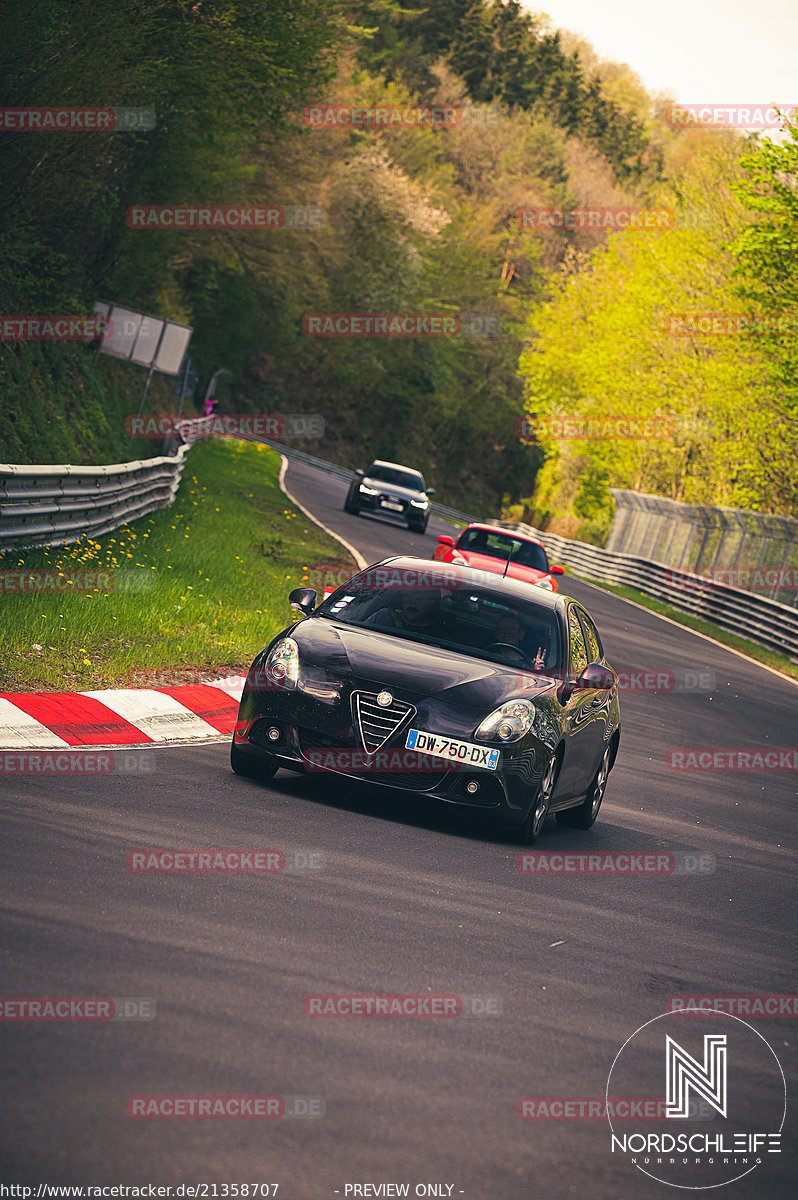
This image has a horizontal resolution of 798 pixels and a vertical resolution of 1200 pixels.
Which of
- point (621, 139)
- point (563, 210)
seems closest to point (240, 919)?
point (563, 210)

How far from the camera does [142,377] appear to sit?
5344 cm

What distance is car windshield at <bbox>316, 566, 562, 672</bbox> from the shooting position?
32.3 feet

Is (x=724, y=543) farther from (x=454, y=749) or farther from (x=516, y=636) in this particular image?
(x=454, y=749)

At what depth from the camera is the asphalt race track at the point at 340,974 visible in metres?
4.09

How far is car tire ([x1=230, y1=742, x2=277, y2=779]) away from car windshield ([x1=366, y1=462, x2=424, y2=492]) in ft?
103

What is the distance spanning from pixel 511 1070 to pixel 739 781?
11.0 m

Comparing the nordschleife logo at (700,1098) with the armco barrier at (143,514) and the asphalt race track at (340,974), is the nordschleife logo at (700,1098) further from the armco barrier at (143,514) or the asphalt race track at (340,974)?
the armco barrier at (143,514)

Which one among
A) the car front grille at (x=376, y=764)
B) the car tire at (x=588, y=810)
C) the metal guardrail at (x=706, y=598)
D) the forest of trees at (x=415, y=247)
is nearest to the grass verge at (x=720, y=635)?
the metal guardrail at (x=706, y=598)

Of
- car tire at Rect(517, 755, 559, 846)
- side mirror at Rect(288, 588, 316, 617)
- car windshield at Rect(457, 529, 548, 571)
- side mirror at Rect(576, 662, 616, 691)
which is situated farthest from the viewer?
car windshield at Rect(457, 529, 548, 571)

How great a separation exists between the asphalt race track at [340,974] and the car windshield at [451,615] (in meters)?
1.10

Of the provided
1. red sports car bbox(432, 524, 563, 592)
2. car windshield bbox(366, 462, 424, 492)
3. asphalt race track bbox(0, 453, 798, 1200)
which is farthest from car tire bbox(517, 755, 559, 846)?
car windshield bbox(366, 462, 424, 492)

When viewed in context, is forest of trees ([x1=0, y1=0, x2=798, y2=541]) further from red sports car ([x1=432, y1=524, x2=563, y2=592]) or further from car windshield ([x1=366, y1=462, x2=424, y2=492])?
red sports car ([x1=432, y1=524, x2=563, y2=592])

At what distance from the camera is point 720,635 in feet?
115

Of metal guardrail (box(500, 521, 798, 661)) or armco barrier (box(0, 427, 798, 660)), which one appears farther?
metal guardrail (box(500, 521, 798, 661))
